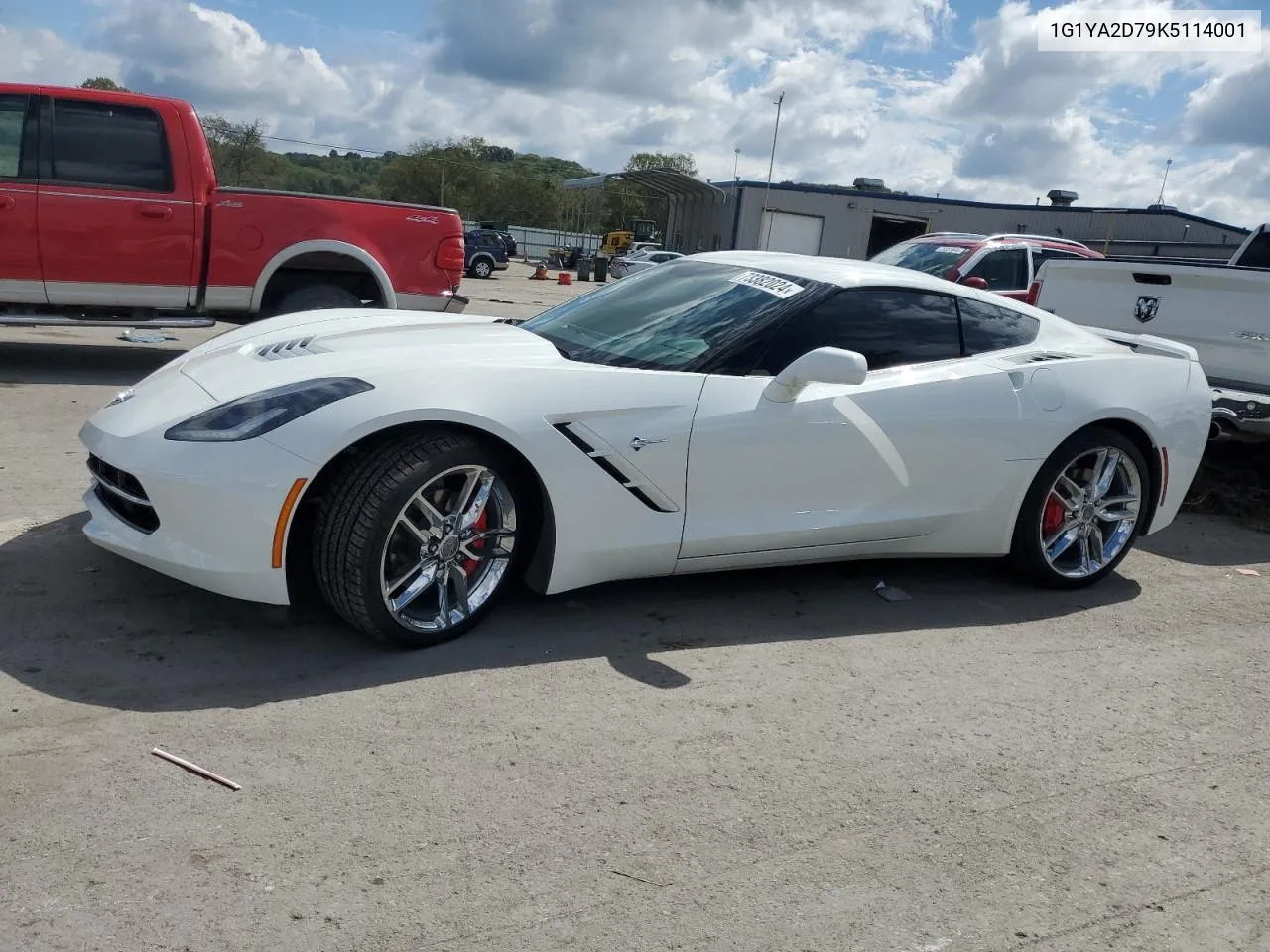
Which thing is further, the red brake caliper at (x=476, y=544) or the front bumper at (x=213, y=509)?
the red brake caliper at (x=476, y=544)

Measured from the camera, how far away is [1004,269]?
12758mm

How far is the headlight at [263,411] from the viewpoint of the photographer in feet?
10.9

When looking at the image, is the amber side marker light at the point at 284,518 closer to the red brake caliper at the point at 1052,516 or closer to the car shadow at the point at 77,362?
the red brake caliper at the point at 1052,516

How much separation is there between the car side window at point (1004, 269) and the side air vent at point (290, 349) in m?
9.89

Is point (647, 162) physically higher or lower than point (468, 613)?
higher

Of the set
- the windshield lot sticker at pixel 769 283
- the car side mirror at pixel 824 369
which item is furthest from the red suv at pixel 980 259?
the car side mirror at pixel 824 369

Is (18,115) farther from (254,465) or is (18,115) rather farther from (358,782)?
(358,782)

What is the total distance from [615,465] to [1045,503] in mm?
2089

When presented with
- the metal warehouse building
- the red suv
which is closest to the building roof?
the metal warehouse building

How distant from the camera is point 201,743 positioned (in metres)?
2.88

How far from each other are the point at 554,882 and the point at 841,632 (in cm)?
197

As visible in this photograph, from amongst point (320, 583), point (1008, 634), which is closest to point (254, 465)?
point (320, 583)

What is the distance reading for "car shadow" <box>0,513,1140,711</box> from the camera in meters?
3.24

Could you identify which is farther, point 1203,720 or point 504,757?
point 1203,720
